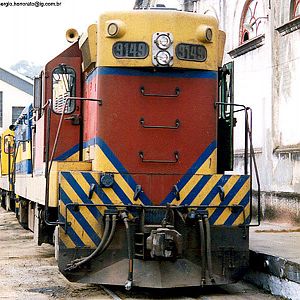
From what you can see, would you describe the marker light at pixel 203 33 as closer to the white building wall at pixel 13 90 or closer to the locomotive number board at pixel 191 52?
the locomotive number board at pixel 191 52

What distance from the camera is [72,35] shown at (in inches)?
369

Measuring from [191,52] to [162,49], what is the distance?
389mm

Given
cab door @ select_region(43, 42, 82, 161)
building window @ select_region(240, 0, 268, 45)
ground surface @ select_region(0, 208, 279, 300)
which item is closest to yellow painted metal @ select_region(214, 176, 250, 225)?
ground surface @ select_region(0, 208, 279, 300)

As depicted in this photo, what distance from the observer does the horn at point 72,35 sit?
9305 millimetres

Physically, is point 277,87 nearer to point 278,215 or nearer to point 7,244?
point 278,215

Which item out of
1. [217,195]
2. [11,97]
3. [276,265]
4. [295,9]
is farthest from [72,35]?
[11,97]

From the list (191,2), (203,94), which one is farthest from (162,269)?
(191,2)

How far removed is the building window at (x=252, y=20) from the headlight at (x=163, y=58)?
27.5 feet

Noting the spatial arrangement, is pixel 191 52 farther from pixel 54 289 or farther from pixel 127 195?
pixel 54 289

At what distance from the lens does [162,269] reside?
759 centimetres

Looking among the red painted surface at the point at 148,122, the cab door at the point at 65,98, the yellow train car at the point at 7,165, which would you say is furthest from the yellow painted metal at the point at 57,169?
the yellow train car at the point at 7,165

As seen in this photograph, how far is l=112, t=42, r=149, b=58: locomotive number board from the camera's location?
795cm

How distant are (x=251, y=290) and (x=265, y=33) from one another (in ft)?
27.8

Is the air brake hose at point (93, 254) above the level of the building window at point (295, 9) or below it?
below
